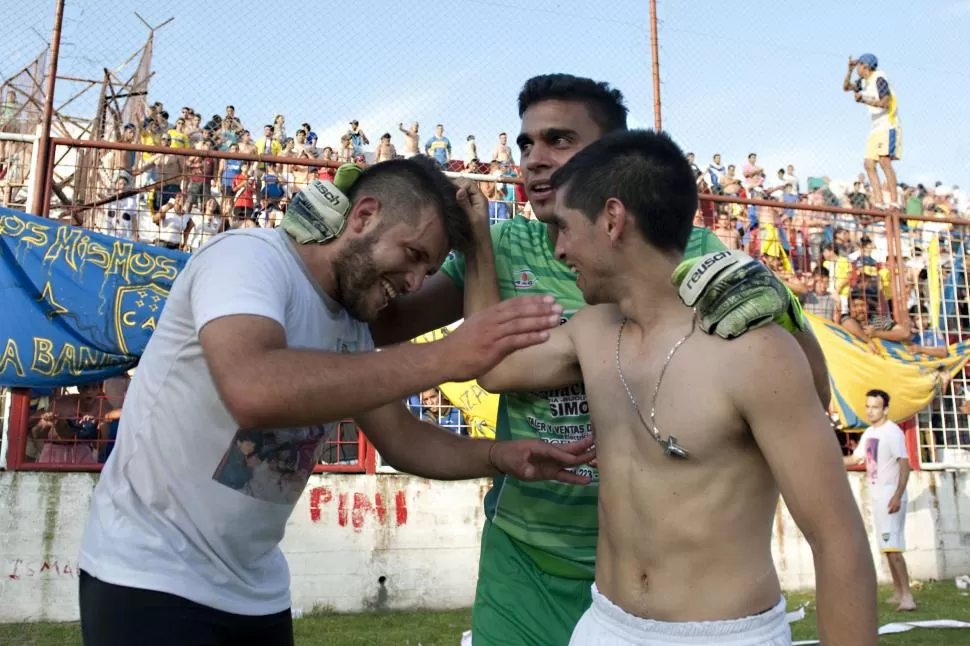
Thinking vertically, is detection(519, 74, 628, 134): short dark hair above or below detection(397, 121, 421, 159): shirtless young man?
below

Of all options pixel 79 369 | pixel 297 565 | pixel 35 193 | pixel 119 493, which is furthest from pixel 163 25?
pixel 119 493

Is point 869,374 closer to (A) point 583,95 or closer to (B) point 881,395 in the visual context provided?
(B) point 881,395

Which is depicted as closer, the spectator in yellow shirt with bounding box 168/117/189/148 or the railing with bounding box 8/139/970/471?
the railing with bounding box 8/139/970/471

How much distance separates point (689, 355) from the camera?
8.03ft

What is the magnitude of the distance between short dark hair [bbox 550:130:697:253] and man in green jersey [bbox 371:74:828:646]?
1.16ft

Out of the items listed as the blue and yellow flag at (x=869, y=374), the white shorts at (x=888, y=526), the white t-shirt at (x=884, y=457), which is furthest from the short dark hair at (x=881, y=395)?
the white shorts at (x=888, y=526)

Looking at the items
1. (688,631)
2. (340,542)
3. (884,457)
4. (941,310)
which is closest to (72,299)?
(340,542)

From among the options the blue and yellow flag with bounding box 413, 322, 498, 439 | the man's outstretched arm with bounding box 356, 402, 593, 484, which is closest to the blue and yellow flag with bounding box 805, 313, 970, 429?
the blue and yellow flag with bounding box 413, 322, 498, 439

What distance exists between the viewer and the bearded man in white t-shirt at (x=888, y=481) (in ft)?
31.3

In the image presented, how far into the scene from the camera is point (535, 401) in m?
3.26

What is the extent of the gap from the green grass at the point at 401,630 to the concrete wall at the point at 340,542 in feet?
0.70

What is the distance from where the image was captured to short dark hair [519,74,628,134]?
3.54 metres

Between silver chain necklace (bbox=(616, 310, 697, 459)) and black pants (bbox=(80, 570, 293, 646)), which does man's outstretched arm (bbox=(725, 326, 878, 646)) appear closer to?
silver chain necklace (bbox=(616, 310, 697, 459))

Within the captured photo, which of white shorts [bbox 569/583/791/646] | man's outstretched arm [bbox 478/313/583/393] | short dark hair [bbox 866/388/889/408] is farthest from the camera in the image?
short dark hair [bbox 866/388/889/408]
